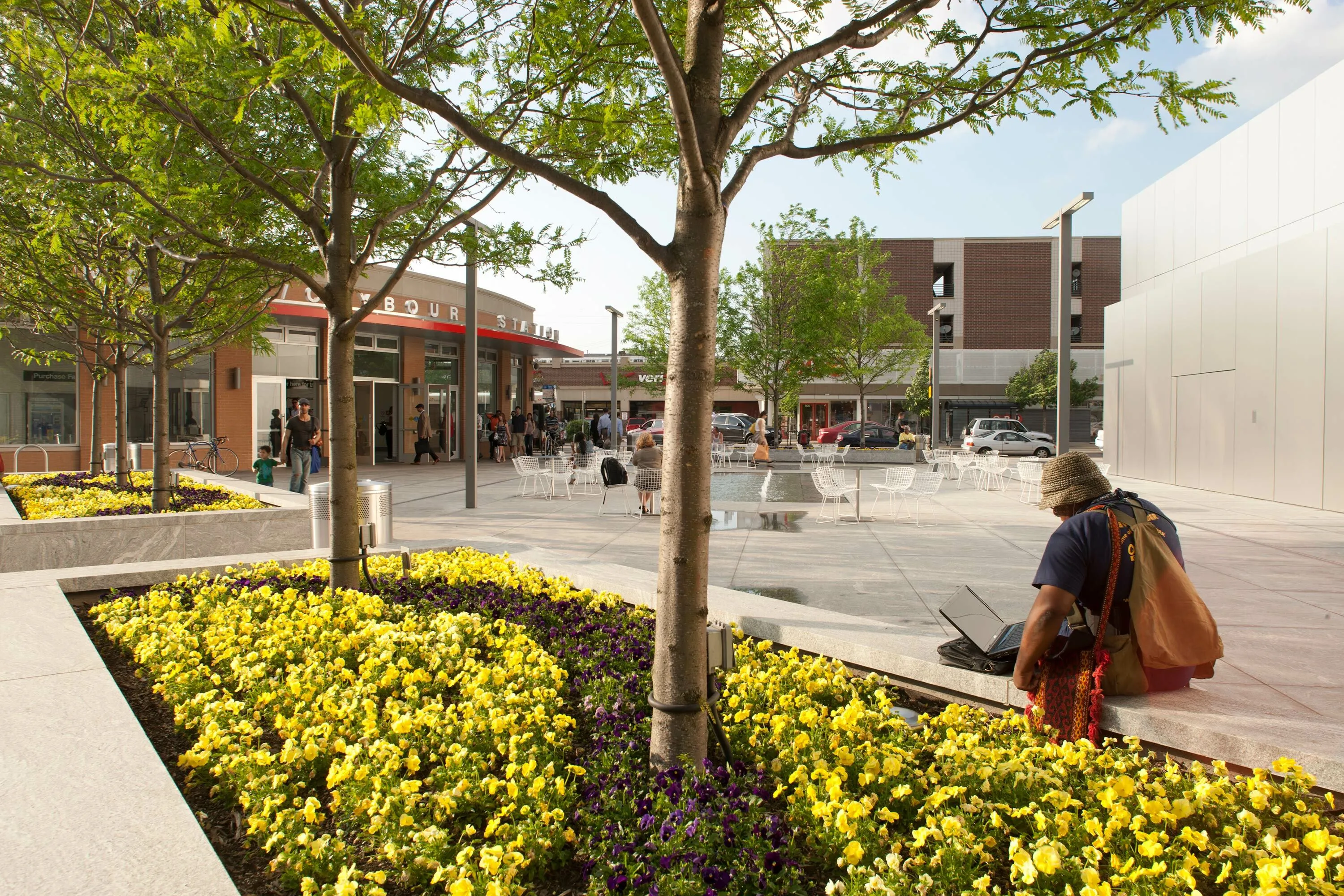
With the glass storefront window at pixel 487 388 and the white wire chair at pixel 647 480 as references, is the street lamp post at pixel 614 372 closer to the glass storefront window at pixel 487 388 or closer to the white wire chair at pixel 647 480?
the glass storefront window at pixel 487 388

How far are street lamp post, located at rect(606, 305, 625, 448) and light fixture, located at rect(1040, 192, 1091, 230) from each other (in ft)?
45.6

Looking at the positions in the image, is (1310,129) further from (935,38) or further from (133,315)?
(133,315)

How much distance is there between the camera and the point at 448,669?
3779 mm

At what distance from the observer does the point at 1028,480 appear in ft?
50.9

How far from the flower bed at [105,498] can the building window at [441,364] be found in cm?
1430

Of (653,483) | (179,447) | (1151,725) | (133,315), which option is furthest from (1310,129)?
→ (179,447)

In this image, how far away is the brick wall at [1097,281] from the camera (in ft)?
191

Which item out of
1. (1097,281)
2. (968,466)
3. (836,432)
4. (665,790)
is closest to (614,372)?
(968,466)

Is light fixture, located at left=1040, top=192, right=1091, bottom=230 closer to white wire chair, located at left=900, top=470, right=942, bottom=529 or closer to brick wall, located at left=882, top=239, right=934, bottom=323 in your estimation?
white wire chair, located at left=900, top=470, right=942, bottom=529

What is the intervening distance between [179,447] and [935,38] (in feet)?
72.6

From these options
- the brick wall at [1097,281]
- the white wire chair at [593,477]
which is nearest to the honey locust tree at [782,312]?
the white wire chair at [593,477]

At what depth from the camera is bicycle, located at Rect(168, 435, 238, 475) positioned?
20.6 m

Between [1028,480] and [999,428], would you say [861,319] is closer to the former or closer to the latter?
[999,428]

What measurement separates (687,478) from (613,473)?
10680 millimetres
